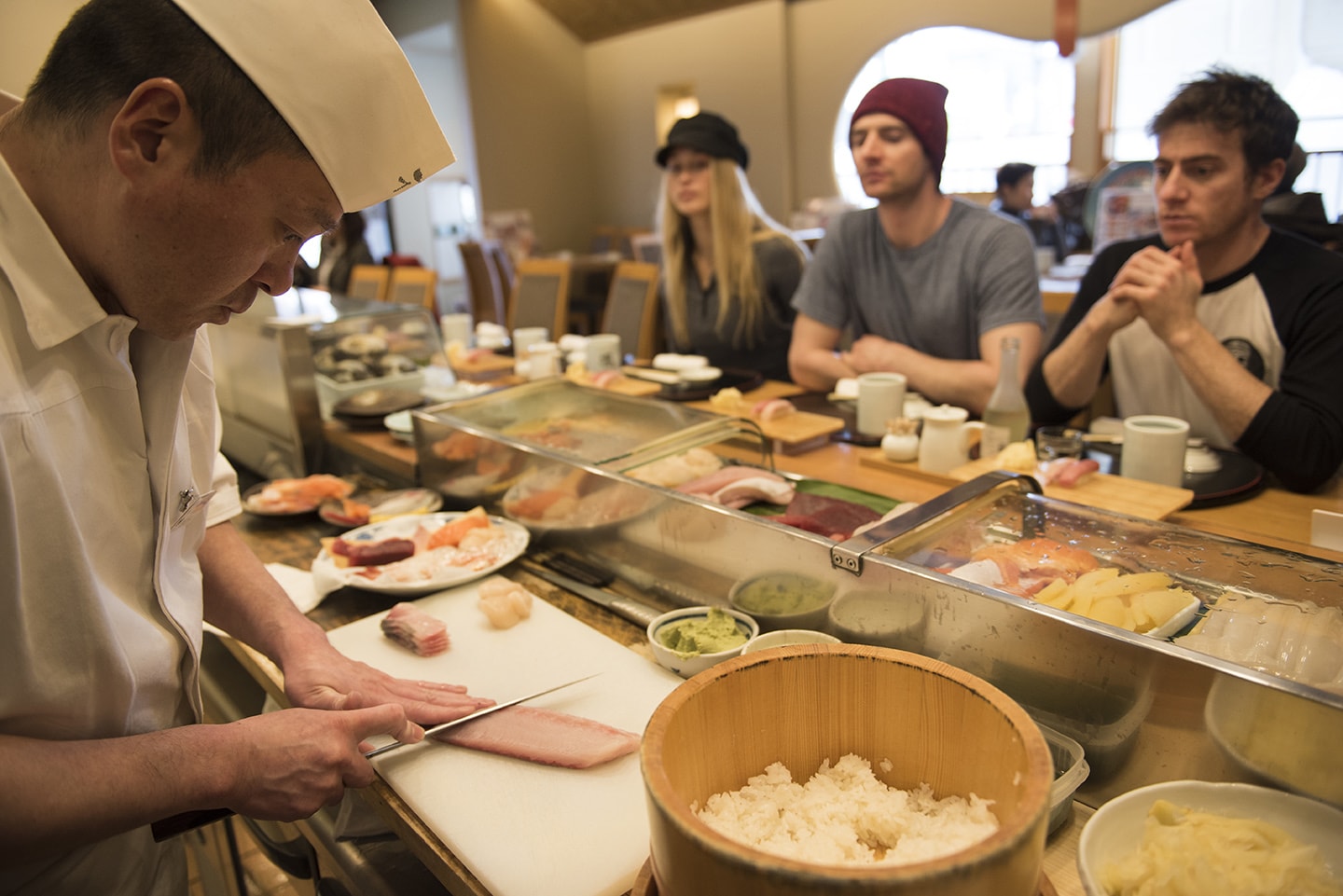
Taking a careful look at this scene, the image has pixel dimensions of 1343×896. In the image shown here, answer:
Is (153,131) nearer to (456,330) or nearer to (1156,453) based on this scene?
(1156,453)

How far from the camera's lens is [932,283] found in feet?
8.78

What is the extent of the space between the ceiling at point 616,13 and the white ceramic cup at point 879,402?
25.8 feet

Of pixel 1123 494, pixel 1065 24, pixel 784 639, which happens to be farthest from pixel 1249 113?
pixel 784 639

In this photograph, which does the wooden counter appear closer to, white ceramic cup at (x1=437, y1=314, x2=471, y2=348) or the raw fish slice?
the raw fish slice

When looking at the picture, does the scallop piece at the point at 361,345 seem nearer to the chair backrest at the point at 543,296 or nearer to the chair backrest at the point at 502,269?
the chair backrest at the point at 543,296

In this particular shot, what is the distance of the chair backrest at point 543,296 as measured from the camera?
468cm

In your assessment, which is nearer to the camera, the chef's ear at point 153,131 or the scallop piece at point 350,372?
the chef's ear at point 153,131

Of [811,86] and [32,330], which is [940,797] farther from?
[811,86]

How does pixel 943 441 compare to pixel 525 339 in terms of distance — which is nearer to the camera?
pixel 943 441

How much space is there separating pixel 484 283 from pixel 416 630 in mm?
6121

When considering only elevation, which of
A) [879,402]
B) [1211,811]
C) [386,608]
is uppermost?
[879,402]

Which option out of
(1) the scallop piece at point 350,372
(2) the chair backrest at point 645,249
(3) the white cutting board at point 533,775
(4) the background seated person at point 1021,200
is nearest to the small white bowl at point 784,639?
(3) the white cutting board at point 533,775

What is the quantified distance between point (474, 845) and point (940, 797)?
1.65 ft

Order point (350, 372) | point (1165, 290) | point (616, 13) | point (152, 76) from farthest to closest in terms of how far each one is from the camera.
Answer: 1. point (616, 13)
2. point (350, 372)
3. point (1165, 290)
4. point (152, 76)
